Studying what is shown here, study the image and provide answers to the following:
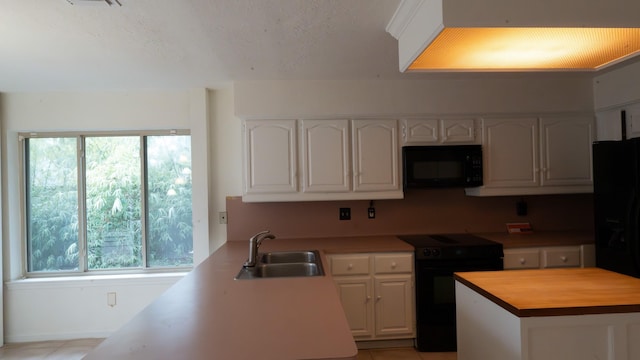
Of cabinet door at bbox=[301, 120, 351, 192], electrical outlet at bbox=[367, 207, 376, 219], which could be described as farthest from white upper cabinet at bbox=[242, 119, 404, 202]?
electrical outlet at bbox=[367, 207, 376, 219]

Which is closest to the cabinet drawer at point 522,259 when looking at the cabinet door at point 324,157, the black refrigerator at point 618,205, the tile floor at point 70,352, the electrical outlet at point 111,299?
the black refrigerator at point 618,205

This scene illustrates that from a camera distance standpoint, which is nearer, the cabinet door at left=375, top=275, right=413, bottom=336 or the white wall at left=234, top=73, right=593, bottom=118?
the cabinet door at left=375, top=275, right=413, bottom=336

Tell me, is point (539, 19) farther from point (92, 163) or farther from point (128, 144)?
point (92, 163)

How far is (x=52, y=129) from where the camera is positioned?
10.5 ft

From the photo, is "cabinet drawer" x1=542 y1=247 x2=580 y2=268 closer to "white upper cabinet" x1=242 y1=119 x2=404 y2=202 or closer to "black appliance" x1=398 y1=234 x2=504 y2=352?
"black appliance" x1=398 y1=234 x2=504 y2=352

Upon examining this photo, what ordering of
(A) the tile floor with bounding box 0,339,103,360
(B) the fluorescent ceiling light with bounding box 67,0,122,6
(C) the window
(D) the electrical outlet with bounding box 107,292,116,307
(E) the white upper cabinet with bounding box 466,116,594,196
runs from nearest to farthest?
(B) the fluorescent ceiling light with bounding box 67,0,122,6
(A) the tile floor with bounding box 0,339,103,360
(E) the white upper cabinet with bounding box 466,116,594,196
(D) the electrical outlet with bounding box 107,292,116,307
(C) the window

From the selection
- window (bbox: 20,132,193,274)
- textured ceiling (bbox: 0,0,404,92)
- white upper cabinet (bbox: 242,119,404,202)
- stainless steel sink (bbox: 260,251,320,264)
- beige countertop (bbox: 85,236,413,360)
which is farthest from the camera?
window (bbox: 20,132,193,274)

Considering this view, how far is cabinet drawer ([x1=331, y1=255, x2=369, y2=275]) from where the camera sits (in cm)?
269

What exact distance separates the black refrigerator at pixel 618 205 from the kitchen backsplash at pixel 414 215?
87 centimetres

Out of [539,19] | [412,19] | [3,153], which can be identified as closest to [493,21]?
[539,19]

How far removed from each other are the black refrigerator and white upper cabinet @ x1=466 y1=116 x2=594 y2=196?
20.2 inches

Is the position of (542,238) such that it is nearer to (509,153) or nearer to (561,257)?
(561,257)

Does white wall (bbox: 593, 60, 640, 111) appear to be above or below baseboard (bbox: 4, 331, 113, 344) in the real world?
above

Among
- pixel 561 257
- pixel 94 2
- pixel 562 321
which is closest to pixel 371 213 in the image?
pixel 561 257
